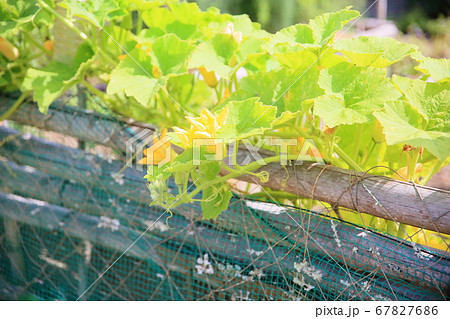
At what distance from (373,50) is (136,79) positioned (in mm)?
467

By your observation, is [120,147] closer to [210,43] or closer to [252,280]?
[210,43]

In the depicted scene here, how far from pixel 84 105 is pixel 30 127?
0.28 meters

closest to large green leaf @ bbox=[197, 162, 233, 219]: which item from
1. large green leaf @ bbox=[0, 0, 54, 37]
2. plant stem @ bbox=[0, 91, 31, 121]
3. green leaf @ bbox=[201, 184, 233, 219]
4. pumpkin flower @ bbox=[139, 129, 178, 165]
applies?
green leaf @ bbox=[201, 184, 233, 219]

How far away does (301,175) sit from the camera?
860 mm

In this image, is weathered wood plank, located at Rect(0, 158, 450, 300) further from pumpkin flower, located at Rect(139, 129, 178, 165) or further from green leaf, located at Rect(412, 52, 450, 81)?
green leaf, located at Rect(412, 52, 450, 81)

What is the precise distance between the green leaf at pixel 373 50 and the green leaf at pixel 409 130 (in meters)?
0.12

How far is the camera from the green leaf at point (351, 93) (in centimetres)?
73

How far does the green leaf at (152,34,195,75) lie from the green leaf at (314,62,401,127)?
1.05ft

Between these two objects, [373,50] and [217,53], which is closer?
[373,50]

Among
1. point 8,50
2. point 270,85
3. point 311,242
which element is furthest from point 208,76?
point 8,50

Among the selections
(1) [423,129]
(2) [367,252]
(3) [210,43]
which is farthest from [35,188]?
(1) [423,129]

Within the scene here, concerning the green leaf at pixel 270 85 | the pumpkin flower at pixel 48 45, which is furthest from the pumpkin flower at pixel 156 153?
the pumpkin flower at pixel 48 45

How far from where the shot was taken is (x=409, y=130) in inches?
27.5

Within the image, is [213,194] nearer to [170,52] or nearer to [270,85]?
[270,85]
